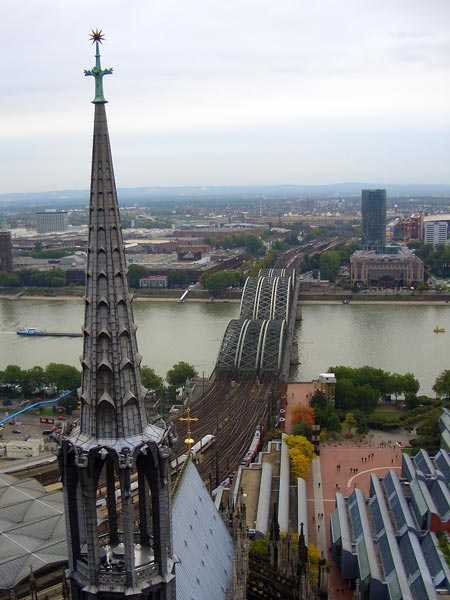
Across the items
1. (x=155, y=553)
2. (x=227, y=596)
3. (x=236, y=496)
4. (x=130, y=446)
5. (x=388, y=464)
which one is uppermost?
(x=130, y=446)

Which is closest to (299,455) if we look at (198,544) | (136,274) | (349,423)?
(349,423)

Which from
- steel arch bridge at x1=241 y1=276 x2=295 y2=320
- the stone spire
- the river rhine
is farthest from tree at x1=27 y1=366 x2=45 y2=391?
the stone spire

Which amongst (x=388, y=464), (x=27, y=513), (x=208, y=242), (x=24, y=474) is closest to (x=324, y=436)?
(x=388, y=464)

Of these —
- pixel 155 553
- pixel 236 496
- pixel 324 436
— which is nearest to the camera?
pixel 155 553

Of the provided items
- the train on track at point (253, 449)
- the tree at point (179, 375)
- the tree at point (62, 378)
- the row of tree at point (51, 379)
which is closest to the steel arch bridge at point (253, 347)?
the tree at point (179, 375)

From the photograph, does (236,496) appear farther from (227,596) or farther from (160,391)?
(160,391)

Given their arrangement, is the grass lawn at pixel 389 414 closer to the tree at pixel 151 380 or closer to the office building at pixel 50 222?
the tree at pixel 151 380

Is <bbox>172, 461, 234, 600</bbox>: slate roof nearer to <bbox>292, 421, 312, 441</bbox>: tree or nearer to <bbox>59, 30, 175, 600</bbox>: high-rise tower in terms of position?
<bbox>59, 30, 175, 600</bbox>: high-rise tower
